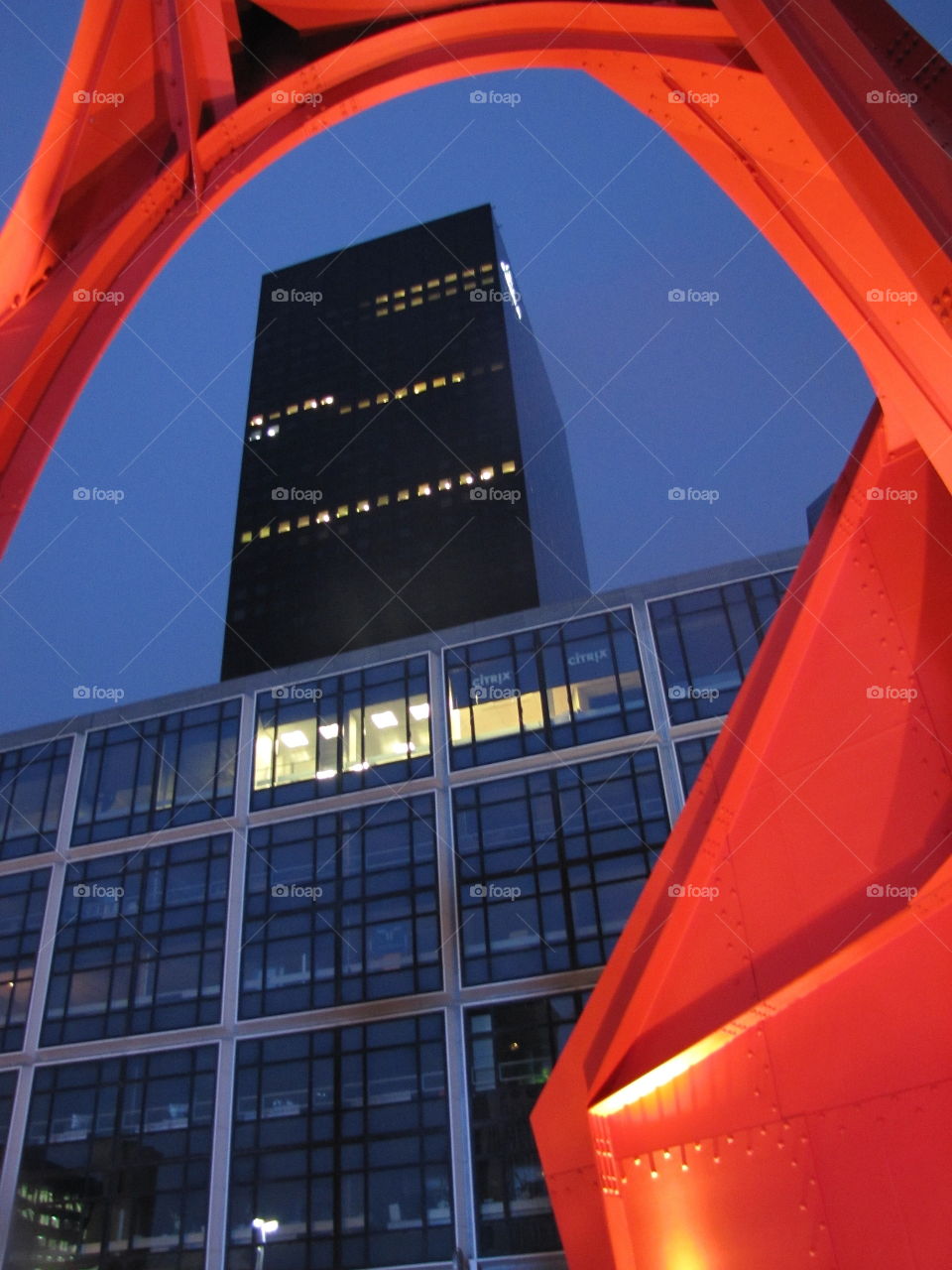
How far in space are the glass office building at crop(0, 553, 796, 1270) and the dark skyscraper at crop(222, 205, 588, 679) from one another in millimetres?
36405

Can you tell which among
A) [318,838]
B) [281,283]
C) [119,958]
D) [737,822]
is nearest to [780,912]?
[737,822]

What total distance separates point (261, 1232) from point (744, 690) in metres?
26.8

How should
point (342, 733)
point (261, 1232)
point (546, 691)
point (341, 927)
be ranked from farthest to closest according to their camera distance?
point (342, 733), point (546, 691), point (341, 927), point (261, 1232)

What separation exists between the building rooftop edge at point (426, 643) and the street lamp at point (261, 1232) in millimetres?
16564

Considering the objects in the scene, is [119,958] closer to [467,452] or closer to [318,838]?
[318,838]

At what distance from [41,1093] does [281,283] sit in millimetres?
89285

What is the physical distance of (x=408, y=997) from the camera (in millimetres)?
29594

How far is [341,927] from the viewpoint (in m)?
31.3
